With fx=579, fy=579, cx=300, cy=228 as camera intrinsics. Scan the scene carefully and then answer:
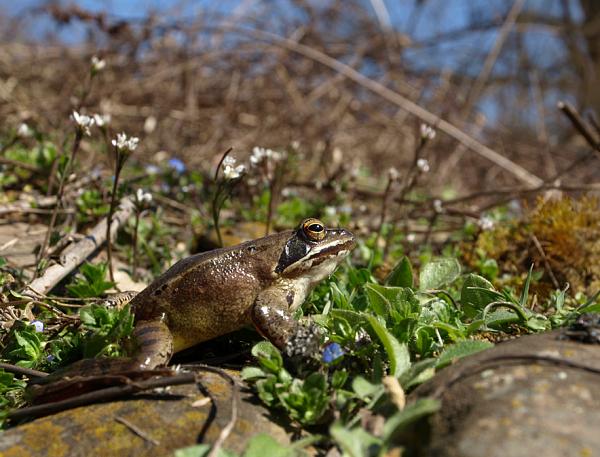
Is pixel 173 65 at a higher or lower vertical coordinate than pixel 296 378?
higher

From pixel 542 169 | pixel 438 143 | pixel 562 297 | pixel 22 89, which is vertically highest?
pixel 22 89

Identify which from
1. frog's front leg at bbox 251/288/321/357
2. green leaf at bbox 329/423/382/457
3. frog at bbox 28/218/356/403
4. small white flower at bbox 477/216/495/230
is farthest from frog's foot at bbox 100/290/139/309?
small white flower at bbox 477/216/495/230

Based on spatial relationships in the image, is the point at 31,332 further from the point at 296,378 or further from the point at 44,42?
the point at 44,42

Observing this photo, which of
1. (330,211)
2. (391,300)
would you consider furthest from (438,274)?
(330,211)

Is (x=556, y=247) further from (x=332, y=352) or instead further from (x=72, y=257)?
(x=72, y=257)

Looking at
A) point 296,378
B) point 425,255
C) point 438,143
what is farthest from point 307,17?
point 296,378

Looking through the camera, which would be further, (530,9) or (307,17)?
(530,9)
